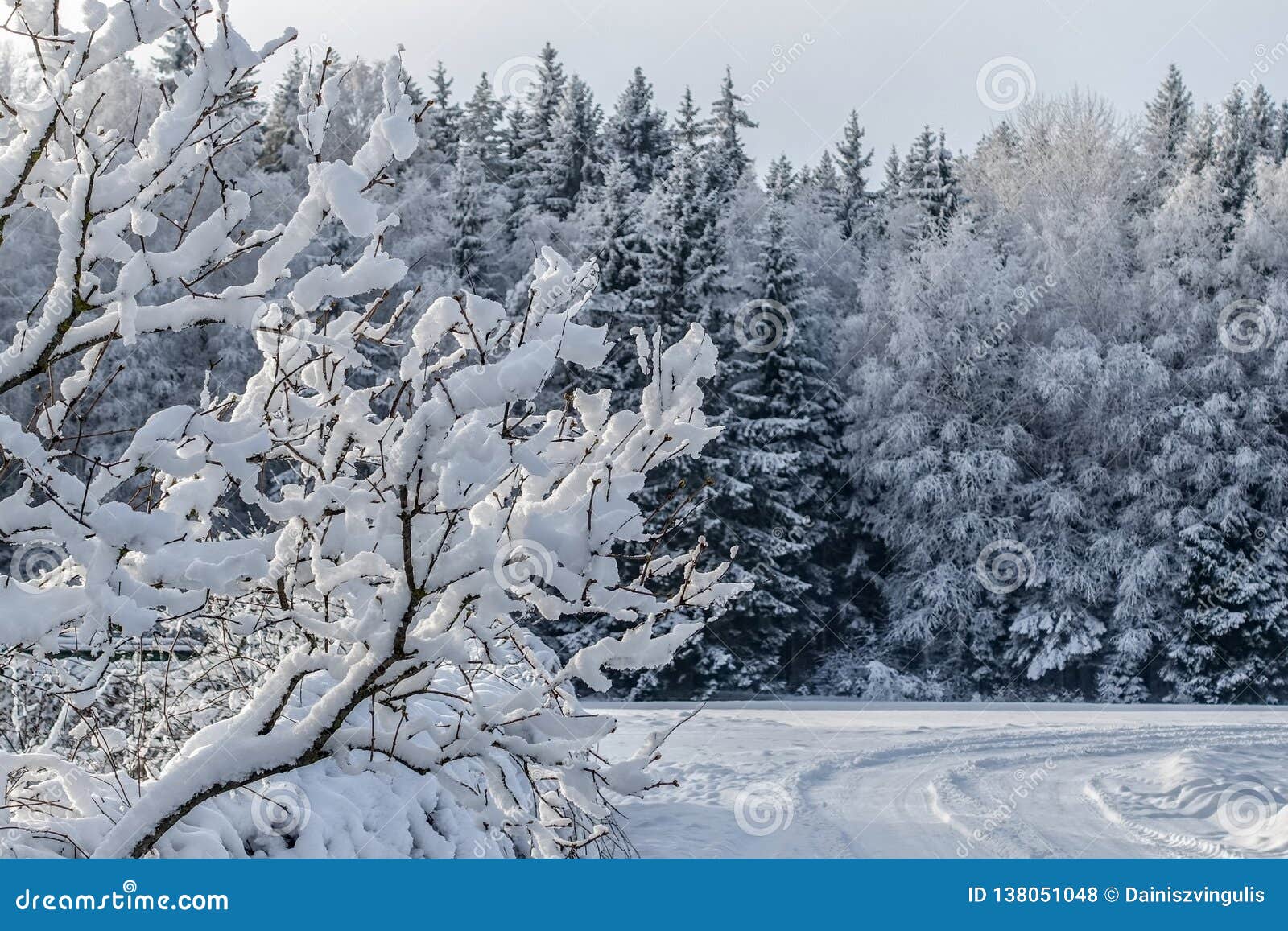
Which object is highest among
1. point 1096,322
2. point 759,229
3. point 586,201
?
point 586,201

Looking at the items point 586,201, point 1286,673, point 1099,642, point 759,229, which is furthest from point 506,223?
point 1286,673

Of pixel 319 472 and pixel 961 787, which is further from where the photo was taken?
pixel 961 787

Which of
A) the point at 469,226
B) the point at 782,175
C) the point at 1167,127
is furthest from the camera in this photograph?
the point at 782,175

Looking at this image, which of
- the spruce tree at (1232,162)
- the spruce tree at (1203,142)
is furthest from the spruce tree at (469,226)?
the spruce tree at (1232,162)

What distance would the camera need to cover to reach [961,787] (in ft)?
29.6

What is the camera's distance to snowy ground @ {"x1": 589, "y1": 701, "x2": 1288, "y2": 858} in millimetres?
7270

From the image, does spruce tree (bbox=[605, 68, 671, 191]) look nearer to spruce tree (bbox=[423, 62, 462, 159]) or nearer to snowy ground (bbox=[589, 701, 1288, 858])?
spruce tree (bbox=[423, 62, 462, 159])

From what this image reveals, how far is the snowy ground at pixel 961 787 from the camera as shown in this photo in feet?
23.9

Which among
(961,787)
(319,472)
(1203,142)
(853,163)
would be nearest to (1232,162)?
(1203,142)

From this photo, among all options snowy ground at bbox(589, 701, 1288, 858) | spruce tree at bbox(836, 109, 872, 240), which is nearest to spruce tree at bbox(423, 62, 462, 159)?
spruce tree at bbox(836, 109, 872, 240)

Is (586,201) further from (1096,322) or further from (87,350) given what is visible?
(87,350)

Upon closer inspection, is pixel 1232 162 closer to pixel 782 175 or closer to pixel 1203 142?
pixel 1203 142
